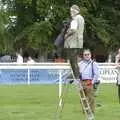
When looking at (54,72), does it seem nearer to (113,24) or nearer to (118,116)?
(118,116)

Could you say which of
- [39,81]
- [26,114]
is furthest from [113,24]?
[26,114]

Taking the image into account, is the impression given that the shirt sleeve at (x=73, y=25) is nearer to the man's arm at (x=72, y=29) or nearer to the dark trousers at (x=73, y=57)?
the man's arm at (x=72, y=29)

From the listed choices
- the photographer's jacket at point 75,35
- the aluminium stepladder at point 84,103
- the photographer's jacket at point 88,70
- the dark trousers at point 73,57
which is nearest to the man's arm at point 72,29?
the photographer's jacket at point 75,35

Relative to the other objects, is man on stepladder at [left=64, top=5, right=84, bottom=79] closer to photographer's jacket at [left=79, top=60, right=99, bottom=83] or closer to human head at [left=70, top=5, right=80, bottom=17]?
human head at [left=70, top=5, right=80, bottom=17]

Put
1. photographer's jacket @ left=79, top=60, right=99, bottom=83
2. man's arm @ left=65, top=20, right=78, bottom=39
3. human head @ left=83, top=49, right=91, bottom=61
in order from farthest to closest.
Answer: photographer's jacket @ left=79, top=60, right=99, bottom=83 < human head @ left=83, top=49, right=91, bottom=61 < man's arm @ left=65, top=20, right=78, bottom=39

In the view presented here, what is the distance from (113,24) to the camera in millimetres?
58375

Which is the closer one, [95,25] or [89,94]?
[89,94]

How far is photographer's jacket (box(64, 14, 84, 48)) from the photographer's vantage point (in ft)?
39.6

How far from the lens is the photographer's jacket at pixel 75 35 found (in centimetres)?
1206

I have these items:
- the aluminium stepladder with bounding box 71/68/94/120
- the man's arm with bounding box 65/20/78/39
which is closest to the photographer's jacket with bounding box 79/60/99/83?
the aluminium stepladder with bounding box 71/68/94/120

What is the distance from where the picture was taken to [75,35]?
12.1 meters

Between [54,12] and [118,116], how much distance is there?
134 feet

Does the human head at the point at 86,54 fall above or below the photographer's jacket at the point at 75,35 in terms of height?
below

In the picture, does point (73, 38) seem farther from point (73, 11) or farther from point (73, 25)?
point (73, 11)
